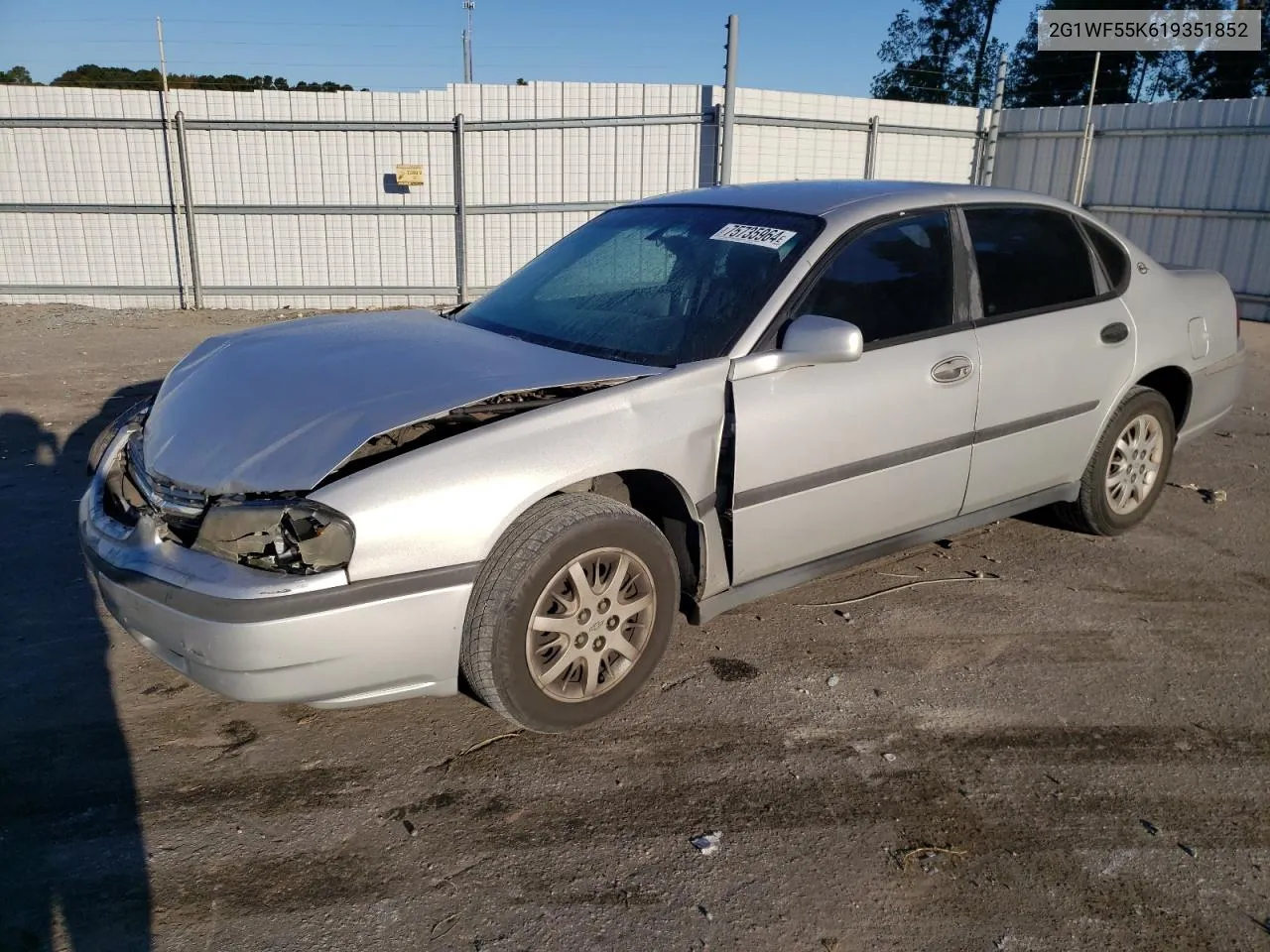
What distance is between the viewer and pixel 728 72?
1175 cm

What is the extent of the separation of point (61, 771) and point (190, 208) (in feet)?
36.2

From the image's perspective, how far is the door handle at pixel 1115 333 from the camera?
4.44 m

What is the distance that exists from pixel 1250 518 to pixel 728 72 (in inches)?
328

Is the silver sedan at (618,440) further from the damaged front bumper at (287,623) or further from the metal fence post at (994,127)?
the metal fence post at (994,127)

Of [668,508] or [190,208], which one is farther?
[190,208]

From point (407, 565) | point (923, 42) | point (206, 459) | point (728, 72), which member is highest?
point (923, 42)

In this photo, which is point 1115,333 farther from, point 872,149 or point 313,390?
point 872,149

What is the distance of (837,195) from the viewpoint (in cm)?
399

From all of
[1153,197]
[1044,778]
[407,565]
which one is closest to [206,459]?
[407,565]

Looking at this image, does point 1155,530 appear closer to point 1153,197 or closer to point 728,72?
point 728,72

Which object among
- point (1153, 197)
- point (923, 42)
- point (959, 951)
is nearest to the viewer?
point (959, 951)

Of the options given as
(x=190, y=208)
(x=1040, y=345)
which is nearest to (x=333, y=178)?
(x=190, y=208)

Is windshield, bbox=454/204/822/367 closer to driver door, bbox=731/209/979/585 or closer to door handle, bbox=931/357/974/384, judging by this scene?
driver door, bbox=731/209/979/585

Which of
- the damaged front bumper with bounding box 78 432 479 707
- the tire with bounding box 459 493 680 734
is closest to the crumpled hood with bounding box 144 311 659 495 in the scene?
the damaged front bumper with bounding box 78 432 479 707
